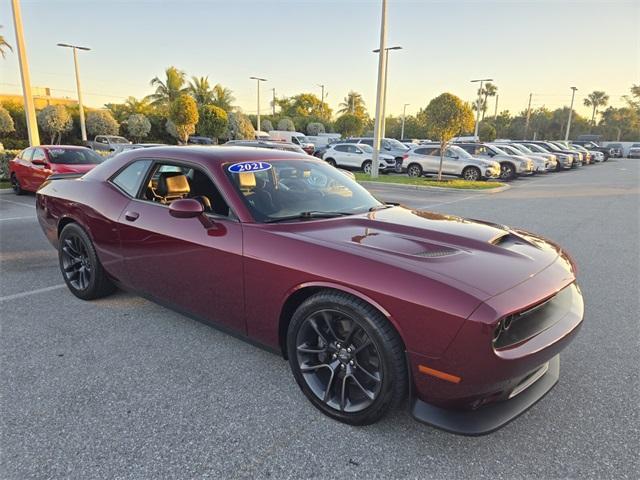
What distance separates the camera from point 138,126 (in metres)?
34.6

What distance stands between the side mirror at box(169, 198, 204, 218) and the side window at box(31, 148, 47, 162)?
968 cm

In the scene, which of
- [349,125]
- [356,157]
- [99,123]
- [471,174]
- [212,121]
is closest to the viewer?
[471,174]

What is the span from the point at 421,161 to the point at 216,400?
1753cm

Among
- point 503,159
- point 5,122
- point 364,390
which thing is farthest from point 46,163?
point 5,122

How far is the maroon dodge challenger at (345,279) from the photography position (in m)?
2.05

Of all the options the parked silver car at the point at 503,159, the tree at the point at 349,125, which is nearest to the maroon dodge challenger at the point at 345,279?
the parked silver car at the point at 503,159

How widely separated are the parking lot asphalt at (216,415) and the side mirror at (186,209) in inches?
42.8

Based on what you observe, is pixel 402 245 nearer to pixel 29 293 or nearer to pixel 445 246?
pixel 445 246

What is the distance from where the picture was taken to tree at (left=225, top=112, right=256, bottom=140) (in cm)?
3609

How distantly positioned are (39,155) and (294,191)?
10.2 meters

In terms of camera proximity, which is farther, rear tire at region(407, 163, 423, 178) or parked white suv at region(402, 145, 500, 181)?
rear tire at region(407, 163, 423, 178)

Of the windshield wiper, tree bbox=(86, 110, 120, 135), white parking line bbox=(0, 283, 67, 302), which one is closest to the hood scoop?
the windshield wiper

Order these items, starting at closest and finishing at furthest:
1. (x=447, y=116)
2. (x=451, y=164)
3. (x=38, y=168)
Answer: (x=38, y=168) → (x=447, y=116) → (x=451, y=164)

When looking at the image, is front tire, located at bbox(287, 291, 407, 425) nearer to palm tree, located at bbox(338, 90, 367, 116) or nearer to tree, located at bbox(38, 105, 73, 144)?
tree, located at bbox(38, 105, 73, 144)
